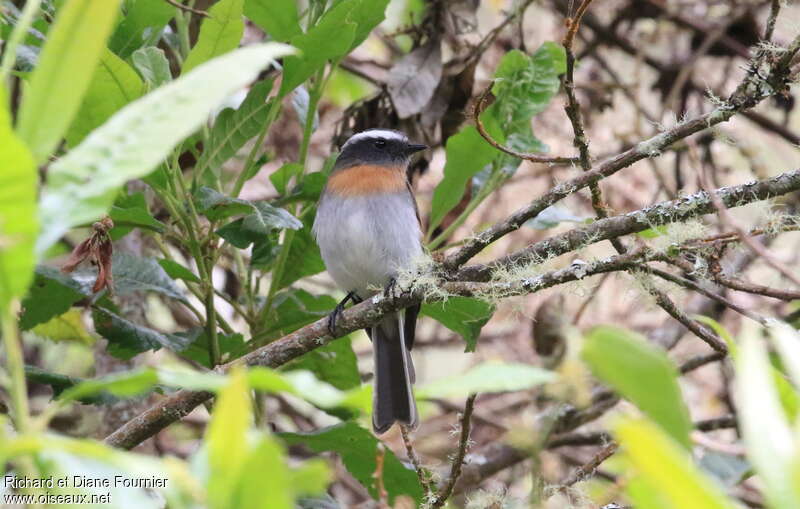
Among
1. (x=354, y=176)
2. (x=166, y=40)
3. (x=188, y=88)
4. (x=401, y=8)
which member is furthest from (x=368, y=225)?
(x=188, y=88)

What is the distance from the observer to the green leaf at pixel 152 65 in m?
2.86

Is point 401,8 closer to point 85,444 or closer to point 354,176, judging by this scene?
point 354,176

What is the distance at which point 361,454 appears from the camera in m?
3.37

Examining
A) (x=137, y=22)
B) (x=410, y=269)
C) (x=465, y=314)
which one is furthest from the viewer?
(x=465, y=314)

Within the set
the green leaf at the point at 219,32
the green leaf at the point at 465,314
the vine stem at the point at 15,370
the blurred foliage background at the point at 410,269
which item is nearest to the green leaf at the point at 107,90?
the blurred foliage background at the point at 410,269

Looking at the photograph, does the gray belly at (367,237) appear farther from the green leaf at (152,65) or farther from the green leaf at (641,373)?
the green leaf at (641,373)

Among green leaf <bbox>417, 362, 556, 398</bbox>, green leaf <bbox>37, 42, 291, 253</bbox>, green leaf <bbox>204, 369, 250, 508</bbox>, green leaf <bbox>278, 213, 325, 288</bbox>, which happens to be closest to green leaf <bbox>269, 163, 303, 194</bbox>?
green leaf <bbox>278, 213, 325, 288</bbox>

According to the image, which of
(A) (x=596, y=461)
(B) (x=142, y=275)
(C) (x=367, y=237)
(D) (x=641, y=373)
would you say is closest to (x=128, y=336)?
(B) (x=142, y=275)

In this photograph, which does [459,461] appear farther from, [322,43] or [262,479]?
[262,479]

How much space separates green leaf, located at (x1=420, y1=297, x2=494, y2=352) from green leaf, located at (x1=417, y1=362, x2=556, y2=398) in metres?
1.90

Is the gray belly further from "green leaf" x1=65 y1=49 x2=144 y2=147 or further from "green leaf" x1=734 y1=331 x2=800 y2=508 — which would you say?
"green leaf" x1=734 y1=331 x2=800 y2=508

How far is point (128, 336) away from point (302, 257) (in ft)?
2.40

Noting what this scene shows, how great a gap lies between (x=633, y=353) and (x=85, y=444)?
0.66 metres

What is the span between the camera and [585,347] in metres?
1.14
